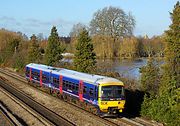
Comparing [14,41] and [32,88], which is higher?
[14,41]

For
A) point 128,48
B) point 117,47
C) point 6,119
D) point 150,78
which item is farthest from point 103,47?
point 6,119

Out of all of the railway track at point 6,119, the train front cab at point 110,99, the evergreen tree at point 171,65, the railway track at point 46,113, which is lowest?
the railway track at point 46,113

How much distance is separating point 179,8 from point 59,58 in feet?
95.2

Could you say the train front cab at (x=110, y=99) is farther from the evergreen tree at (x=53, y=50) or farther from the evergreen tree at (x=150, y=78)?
the evergreen tree at (x=53, y=50)

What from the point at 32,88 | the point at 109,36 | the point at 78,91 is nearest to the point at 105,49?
the point at 109,36

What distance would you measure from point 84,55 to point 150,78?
39.0 feet

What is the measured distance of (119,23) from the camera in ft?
246

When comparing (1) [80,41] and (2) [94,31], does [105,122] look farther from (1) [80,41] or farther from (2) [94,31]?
(2) [94,31]

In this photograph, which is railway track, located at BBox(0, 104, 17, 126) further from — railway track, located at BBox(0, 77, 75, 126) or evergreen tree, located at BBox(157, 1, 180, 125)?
evergreen tree, located at BBox(157, 1, 180, 125)

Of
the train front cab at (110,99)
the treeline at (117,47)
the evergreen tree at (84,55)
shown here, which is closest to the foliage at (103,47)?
the treeline at (117,47)

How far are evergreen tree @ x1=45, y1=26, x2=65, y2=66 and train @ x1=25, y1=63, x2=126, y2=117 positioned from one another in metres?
18.4

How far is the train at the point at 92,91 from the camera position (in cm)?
2092

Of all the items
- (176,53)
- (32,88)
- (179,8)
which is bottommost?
(32,88)

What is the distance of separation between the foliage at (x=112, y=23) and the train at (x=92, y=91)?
4162 cm
